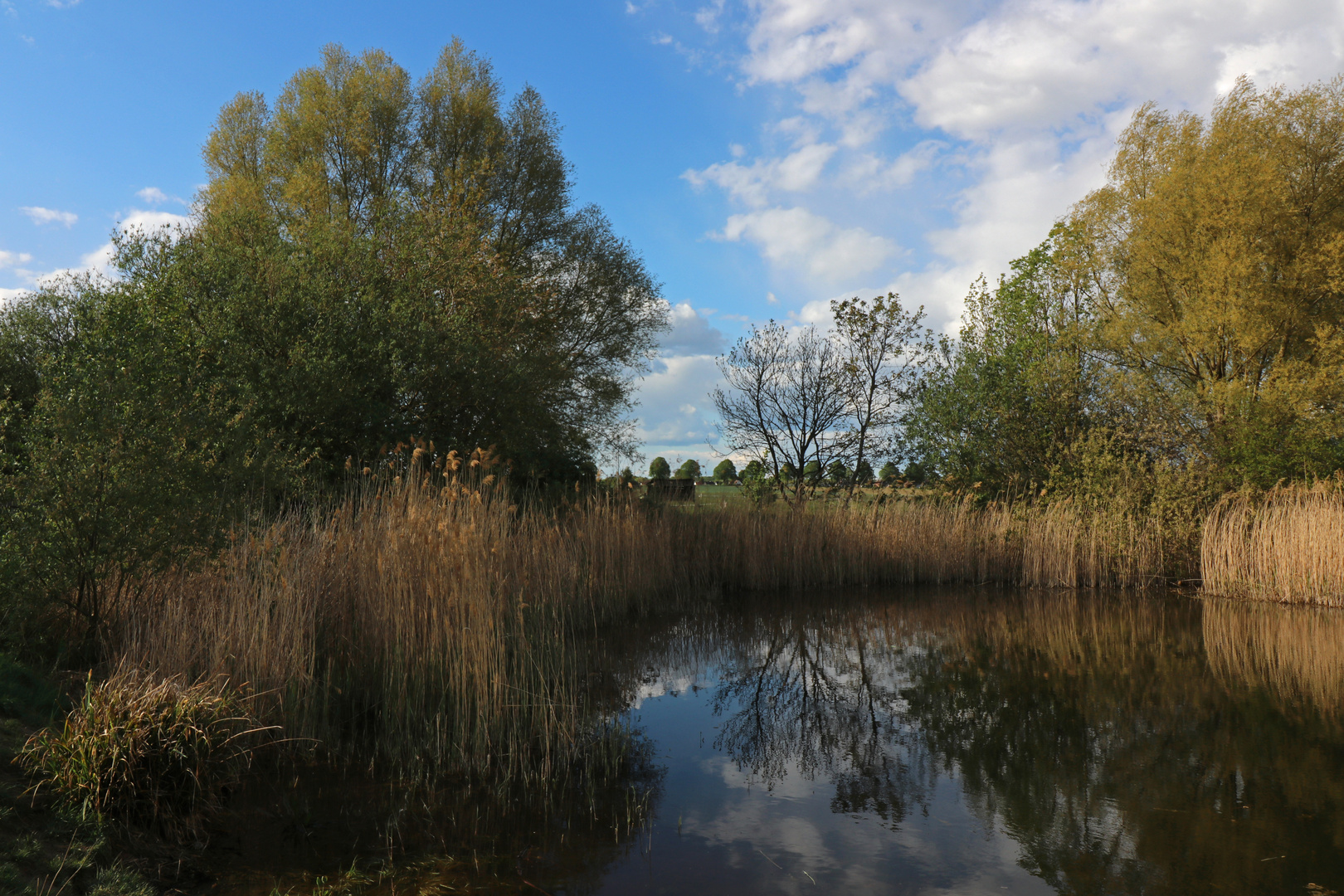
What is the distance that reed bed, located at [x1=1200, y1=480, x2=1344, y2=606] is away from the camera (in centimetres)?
1069

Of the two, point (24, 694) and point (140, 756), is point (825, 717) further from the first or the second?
point (24, 694)

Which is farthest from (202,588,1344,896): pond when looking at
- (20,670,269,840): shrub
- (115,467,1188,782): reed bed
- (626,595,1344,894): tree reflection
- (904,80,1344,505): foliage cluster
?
(904,80,1344,505): foliage cluster

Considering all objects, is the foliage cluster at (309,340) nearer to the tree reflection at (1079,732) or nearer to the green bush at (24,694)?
the green bush at (24,694)

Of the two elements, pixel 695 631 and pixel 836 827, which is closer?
pixel 836 827

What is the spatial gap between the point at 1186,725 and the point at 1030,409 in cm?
1184

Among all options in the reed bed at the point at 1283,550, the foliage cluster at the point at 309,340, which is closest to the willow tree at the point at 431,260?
the foliage cluster at the point at 309,340

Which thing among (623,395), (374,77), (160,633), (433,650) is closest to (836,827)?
(433,650)

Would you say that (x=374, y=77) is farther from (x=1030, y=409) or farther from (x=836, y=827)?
(x=836, y=827)

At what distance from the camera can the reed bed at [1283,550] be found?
10.7m

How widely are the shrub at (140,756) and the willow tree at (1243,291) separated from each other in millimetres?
17005

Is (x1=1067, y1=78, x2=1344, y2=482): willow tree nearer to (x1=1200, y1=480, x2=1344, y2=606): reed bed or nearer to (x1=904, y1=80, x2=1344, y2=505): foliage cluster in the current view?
(x1=904, y1=80, x2=1344, y2=505): foliage cluster

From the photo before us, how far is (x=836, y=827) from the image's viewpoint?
4.02m

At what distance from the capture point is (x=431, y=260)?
12.9m

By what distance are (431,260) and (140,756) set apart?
10607 millimetres
